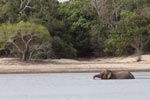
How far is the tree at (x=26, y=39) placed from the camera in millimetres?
59062

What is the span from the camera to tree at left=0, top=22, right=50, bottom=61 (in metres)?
59.1

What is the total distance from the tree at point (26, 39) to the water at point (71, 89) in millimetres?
15419

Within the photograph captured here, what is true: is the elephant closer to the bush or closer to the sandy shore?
the sandy shore

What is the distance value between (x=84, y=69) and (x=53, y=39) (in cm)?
1468

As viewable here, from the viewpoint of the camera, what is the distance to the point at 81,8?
76.6 metres

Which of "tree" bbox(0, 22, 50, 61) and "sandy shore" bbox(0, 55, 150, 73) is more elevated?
"tree" bbox(0, 22, 50, 61)

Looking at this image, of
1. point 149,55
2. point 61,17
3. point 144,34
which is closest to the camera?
point 149,55

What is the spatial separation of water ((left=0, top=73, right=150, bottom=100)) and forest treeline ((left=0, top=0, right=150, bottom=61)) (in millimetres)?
18569

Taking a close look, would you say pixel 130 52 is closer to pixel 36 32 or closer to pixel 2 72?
pixel 36 32

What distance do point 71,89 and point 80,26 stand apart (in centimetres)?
3780

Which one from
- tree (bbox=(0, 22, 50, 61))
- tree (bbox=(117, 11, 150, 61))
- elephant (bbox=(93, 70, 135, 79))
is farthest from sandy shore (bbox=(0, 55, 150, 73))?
tree (bbox=(117, 11, 150, 61))

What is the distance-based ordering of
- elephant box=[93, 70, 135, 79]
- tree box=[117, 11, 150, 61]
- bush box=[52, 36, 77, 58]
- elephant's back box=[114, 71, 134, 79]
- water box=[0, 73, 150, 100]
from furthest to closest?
1. tree box=[117, 11, 150, 61]
2. bush box=[52, 36, 77, 58]
3. elephant box=[93, 70, 135, 79]
4. elephant's back box=[114, 71, 134, 79]
5. water box=[0, 73, 150, 100]

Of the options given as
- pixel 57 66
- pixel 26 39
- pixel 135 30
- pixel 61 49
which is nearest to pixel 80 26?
pixel 61 49

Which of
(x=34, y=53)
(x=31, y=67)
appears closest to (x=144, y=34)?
(x=34, y=53)
